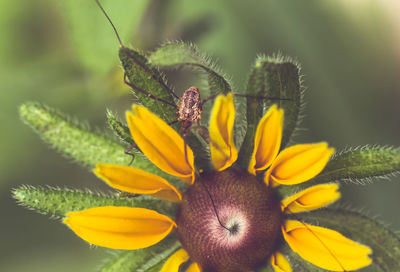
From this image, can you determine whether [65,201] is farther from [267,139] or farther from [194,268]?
[267,139]

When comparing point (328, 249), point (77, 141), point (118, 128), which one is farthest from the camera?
point (77, 141)

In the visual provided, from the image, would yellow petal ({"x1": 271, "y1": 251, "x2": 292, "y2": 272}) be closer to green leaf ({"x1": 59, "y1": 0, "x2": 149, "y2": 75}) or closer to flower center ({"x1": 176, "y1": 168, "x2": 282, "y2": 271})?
flower center ({"x1": 176, "y1": 168, "x2": 282, "y2": 271})

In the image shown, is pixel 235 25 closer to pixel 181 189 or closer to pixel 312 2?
pixel 312 2

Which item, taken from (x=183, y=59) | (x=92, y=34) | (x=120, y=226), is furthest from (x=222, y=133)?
(x=92, y=34)

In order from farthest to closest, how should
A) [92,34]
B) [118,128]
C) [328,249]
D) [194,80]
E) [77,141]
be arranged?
[194,80], [92,34], [77,141], [118,128], [328,249]

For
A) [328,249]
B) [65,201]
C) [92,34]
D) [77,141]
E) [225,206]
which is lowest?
[328,249]

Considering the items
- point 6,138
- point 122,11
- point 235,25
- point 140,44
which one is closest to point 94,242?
point 122,11

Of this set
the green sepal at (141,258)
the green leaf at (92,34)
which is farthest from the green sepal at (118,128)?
the green leaf at (92,34)

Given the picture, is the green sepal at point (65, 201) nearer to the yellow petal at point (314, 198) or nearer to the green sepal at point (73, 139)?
the green sepal at point (73, 139)

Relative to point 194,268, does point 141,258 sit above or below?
above
